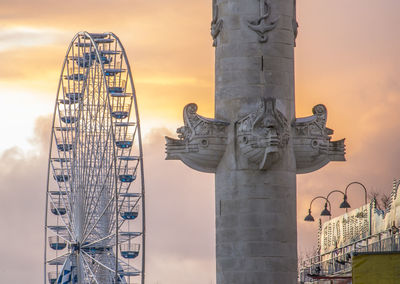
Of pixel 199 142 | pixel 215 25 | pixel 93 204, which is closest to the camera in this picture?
pixel 199 142

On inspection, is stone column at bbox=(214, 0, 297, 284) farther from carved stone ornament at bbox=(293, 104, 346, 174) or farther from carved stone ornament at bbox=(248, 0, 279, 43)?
carved stone ornament at bbox=(293, 104, 346, 174)

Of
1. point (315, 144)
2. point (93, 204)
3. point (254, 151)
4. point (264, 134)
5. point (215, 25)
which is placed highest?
point (215, 25)

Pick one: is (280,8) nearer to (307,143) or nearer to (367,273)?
(307,143)

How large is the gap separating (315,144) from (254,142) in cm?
254

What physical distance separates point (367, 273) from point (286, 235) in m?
4.64

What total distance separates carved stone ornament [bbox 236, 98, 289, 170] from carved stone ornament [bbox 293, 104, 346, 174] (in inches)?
39.3

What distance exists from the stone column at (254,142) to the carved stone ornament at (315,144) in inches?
1.4

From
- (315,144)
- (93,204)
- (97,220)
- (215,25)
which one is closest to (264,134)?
(315,144)

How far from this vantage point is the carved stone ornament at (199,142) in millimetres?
52156

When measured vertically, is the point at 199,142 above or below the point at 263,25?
below

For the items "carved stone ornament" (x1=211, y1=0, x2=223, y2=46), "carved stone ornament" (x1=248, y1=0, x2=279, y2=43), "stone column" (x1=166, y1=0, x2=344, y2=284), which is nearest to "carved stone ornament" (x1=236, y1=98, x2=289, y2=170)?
"stone column" (x1=166, y1=0, x2=344, y2=284)

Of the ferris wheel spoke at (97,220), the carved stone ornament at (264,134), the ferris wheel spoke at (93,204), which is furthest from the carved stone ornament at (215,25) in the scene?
the ferris wheel spoke at (97,220)

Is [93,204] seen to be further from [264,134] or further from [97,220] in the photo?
[264,134]

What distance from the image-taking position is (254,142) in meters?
51.4
